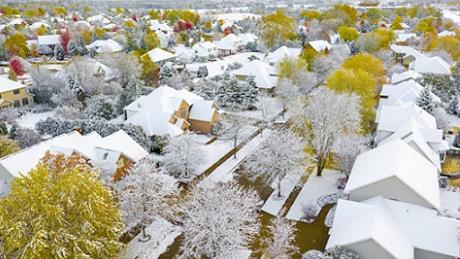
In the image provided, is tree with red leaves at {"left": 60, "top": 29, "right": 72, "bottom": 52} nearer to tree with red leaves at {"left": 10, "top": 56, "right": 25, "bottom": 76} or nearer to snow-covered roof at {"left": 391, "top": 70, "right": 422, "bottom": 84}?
tree with red leaves at {"left": 10, "top": 56, "right": 25, "bottom": 76}

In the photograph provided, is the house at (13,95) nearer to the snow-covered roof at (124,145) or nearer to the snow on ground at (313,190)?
the snow-covered roof at (124,145)

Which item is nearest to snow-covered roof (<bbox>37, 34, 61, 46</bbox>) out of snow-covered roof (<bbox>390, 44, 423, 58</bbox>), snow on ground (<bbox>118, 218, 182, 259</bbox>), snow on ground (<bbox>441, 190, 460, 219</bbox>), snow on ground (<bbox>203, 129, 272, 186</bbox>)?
snow on ground (<bbox>203, 129, 272, 186</bbox>)

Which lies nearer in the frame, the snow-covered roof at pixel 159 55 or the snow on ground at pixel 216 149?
the snow on ground at pixel 216 149

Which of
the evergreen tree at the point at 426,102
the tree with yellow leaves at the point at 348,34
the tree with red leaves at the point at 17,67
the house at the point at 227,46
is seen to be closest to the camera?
the evergreen tree at the point at 426,102

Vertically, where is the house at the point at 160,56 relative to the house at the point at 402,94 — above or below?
below

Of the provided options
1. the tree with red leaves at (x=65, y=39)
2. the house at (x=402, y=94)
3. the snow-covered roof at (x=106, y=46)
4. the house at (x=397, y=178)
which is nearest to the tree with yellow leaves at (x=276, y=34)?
the snow-covered roof at (x=106, y=46)

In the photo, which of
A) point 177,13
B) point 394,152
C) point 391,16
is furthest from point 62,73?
point 391,16

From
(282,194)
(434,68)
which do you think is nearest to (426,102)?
(434,68)

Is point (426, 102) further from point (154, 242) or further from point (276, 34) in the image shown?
point (276, 34)
